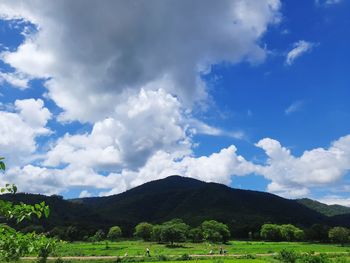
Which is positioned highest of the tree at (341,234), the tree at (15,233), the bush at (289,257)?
the tree at (341,234)

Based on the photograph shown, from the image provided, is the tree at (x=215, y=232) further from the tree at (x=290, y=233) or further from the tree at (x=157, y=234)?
the tree at (x=290, y=233)

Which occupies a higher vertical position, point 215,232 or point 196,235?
point 215,232

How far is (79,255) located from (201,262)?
33.7 m

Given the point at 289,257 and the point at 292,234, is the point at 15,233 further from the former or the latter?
the point at 292,234

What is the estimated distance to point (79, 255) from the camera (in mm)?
89938

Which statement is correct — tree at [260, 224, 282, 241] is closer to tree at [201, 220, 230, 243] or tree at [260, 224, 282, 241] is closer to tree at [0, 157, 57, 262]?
tree at [201, 220, 230, 243]

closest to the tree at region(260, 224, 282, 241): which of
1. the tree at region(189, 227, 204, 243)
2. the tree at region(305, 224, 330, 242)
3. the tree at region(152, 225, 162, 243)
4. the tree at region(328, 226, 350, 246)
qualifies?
the tree at region(305, 224, 330, 242)

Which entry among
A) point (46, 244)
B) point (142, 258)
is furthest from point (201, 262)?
point (46, 244)

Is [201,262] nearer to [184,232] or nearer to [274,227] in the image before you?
[184,232]

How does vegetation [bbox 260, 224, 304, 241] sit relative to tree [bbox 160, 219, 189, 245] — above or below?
above

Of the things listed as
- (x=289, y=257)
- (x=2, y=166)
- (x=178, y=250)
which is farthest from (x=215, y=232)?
(x=2, y=166)

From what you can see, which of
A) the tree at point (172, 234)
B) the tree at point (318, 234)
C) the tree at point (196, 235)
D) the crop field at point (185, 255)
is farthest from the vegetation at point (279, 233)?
the crop field at point (185, 255)

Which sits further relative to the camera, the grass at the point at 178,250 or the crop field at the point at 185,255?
the grass at the point at 178,250

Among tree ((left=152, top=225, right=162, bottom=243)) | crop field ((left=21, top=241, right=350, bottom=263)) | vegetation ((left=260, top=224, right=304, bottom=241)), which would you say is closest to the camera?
crop field ((left=21, top=241, right=350, bottom=263))
